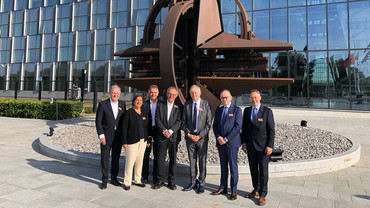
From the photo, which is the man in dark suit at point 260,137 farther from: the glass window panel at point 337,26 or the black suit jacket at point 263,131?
the glass window panel at point 337,26

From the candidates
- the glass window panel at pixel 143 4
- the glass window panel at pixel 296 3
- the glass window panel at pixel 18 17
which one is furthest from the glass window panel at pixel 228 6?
the glass window panel at pixel 18 17

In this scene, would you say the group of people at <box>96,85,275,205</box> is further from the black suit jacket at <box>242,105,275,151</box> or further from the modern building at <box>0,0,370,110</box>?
the modern building at <box>0,0,370,110</box>

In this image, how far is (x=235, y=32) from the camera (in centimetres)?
2416

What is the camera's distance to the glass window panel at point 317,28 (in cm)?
2212

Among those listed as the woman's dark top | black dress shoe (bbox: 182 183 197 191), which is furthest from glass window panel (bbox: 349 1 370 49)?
the woman's dark top

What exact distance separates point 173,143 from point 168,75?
2822 mm

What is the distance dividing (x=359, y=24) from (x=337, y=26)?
5.58 ft

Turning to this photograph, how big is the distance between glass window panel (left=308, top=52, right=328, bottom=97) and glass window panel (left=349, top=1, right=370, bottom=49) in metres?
2.67

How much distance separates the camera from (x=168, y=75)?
6.50 m

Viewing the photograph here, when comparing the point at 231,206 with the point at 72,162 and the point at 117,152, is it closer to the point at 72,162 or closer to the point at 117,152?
the point at 117,152

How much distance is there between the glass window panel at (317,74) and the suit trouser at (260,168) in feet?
70.0

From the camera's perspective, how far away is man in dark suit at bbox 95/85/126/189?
4.04 m

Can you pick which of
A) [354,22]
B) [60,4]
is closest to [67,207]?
[354,22]

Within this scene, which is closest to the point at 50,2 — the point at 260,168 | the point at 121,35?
the point at 121,35
